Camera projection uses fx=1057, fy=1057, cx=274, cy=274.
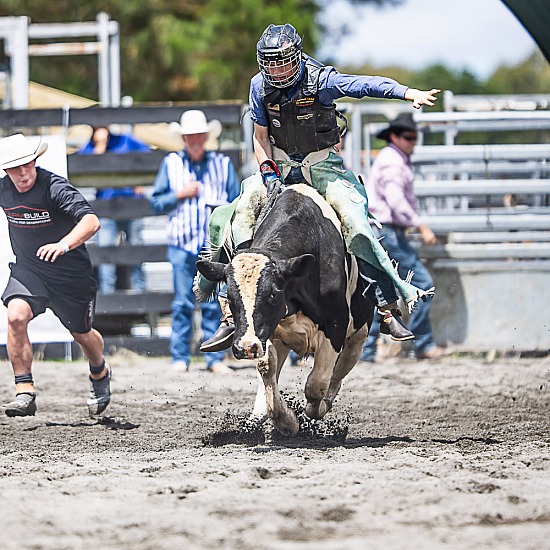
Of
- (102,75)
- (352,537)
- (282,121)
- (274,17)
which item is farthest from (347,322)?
(274,17)

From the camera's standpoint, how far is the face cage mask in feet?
19.7

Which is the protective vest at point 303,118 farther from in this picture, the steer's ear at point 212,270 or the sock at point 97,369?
the sock at point 97,369

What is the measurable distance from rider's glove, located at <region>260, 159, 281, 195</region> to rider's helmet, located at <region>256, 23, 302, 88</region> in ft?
1.63

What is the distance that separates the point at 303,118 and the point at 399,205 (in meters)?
3.60

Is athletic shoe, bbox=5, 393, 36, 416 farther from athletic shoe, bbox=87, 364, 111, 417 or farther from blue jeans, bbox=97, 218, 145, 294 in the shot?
blue jeans, bbox=97, 218, 145, 294

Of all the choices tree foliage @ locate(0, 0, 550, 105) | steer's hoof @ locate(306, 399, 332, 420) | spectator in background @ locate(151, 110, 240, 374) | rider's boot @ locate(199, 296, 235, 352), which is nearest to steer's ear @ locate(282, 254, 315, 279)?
rider's boot @ locate(199, 296, 235, 352)

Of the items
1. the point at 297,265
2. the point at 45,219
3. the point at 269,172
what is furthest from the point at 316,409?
the point at 45,219

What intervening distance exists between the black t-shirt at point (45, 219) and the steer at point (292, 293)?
5.65 feet

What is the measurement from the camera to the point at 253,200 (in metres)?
6.38

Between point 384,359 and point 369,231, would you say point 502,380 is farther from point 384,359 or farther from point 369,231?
point 369,231

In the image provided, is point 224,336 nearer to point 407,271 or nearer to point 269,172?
point 269,172

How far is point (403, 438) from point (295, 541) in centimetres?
262

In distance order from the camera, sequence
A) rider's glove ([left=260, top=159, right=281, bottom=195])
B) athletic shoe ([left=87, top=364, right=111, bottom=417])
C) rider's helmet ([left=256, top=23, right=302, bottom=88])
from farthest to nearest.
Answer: athletic shoe ([left=87, top=364, right=111, bottom=417])
rider's glove ([left=260, top=159, right=281, bottom=195])
rider's helmet ([left=256, top=23, right=302, bottom=88])

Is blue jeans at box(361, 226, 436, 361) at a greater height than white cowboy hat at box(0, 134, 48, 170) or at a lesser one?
lesser
